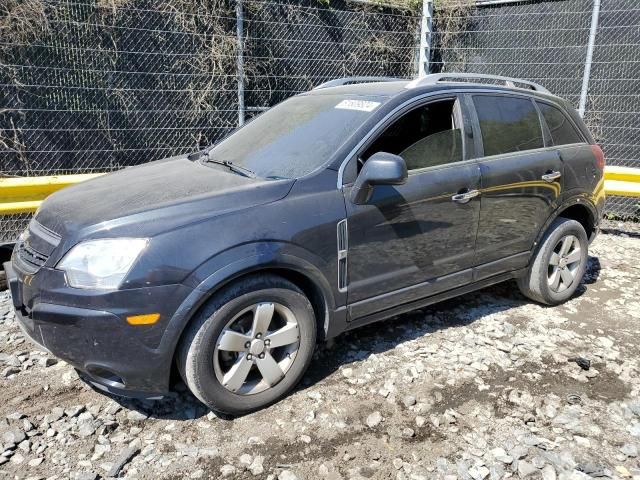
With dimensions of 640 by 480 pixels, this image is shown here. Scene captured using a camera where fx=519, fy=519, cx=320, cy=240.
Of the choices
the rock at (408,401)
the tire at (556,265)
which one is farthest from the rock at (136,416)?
the tire at (556,265)

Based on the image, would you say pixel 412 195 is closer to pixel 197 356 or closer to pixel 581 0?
pixel 197 356

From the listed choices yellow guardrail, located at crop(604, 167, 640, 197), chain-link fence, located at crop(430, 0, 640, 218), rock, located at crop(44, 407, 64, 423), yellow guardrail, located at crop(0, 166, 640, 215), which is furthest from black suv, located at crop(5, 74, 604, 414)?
chain-link fence, located at crop(430, 0, 640, 218)

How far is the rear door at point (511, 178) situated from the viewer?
3.75 m

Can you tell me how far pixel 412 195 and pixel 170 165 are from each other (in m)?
1.71

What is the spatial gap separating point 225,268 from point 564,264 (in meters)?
3.16

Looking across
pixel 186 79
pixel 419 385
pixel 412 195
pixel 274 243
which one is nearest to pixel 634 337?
pixel 419 385

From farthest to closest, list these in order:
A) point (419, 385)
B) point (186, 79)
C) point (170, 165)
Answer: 1. point (186, 79)
2. point (170, 165)
3. point (419, 385)

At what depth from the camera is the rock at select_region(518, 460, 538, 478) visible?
2.55 metres

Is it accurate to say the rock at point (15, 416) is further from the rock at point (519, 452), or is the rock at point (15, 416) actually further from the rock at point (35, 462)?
the rock at point (519, 452)

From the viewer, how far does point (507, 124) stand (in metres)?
3.94

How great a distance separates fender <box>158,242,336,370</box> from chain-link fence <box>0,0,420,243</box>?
14.1 ft

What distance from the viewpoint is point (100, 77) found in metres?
6.32

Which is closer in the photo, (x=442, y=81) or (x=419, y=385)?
(x=419, y=385)

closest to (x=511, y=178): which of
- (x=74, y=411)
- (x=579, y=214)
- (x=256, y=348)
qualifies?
(x=579, y=214)
